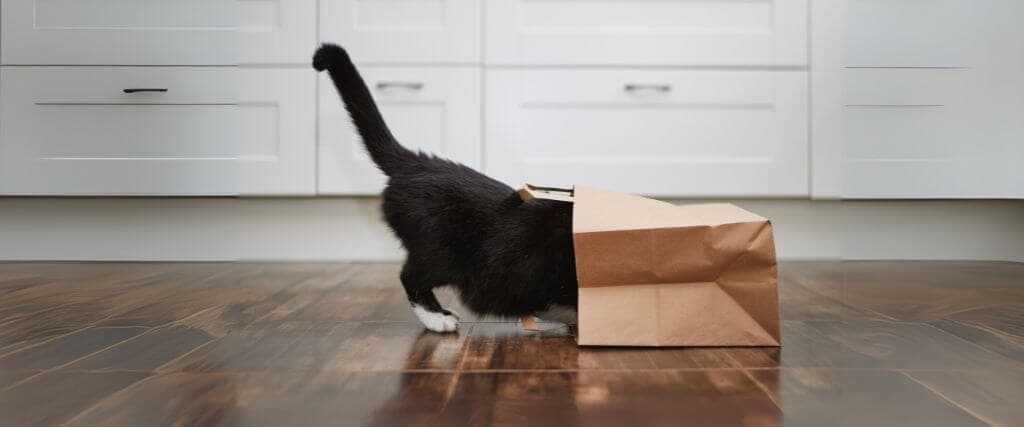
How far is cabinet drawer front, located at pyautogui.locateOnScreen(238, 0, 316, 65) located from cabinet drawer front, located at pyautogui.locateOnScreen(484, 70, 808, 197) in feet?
1.75

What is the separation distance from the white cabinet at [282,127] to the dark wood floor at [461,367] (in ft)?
2.14

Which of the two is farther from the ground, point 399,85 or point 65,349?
point 399,85

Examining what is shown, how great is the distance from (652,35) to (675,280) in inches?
50.0

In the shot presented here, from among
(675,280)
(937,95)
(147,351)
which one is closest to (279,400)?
(147,351)

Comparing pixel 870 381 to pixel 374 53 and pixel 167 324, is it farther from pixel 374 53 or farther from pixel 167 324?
pixel 374 53

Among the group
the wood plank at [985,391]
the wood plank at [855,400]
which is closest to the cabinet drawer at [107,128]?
the wood plank at [855,400]

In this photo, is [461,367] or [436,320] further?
[436,320]

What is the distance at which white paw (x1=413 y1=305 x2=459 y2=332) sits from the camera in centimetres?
112

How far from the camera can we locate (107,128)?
6.96 ft

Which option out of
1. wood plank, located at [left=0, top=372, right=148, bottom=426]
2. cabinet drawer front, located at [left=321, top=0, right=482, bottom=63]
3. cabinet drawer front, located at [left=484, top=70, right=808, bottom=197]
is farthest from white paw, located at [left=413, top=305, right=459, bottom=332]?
→ cabinet drawer front, located at [left=321, top=0, right=482, bottom=63]

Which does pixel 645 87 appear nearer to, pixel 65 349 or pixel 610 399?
pixel 610 399

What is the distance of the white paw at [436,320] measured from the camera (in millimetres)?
1120

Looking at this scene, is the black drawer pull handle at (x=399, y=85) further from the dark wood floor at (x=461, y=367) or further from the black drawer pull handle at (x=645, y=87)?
the dark wood floor at (x=461, y=367)

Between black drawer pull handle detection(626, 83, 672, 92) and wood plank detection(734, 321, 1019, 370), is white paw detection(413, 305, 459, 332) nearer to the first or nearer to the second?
wood plank detection(734, 321, 1019, 370)
